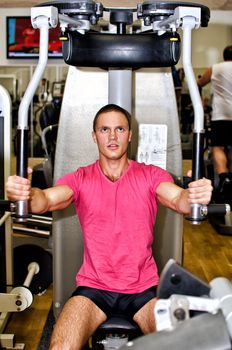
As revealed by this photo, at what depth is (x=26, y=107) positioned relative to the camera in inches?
56.9

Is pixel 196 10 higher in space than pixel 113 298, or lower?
higher

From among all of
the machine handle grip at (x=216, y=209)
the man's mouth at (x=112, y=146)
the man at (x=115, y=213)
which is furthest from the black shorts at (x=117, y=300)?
the man's mouth at (x=112, y=146)

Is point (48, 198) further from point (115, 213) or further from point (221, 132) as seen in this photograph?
point (221, 132)

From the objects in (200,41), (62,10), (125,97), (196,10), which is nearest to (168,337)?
(196,10)

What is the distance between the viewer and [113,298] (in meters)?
1.92

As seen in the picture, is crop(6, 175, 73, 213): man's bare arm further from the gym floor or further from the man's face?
the gym floor

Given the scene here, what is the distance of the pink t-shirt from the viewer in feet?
6.38

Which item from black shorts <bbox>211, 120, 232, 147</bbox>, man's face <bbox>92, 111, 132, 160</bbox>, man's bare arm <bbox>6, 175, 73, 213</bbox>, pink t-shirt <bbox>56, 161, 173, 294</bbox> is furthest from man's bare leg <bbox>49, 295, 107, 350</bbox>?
black shorts <bbox>211, 120, 232, 147</bbox>

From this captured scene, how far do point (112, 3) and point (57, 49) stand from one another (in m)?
4.09

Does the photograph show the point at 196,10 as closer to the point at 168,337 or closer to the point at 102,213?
the point at 102,213

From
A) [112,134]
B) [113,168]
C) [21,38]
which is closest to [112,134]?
[112,134]

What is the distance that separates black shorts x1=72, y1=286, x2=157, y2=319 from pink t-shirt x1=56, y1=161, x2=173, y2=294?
21 mm

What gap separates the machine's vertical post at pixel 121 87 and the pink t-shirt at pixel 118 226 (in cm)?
33

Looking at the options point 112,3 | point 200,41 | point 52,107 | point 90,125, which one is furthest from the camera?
point 200,41
